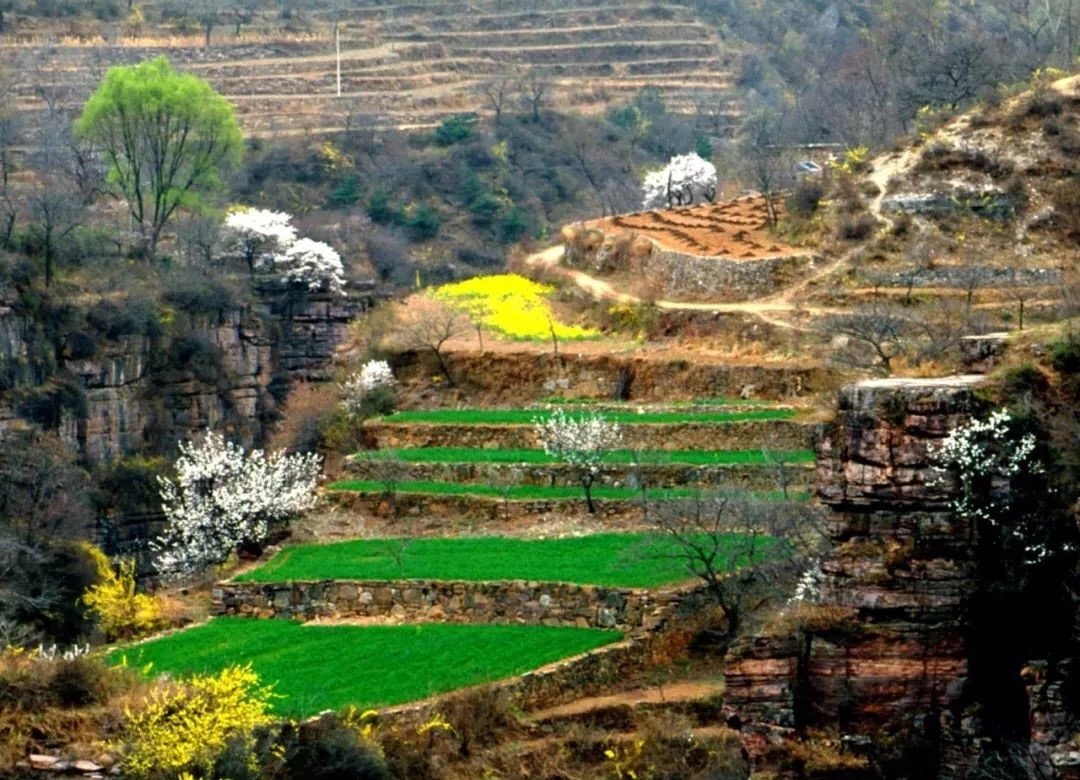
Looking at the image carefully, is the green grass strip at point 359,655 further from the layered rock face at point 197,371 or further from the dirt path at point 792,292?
the layered rock face at point 197,371

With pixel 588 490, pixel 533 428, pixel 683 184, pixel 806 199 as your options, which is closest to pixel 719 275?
pixel 806 199

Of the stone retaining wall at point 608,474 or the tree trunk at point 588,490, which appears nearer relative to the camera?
the stone retaining wall at point 608,474

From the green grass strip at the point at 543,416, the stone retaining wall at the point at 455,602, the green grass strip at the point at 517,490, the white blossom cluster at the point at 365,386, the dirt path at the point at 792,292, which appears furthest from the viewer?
the white blossom cluster at the point at 365,386

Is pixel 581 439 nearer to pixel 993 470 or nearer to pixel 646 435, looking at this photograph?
pixel 646 435

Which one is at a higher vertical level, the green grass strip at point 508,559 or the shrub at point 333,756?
the shrub at point 333,756

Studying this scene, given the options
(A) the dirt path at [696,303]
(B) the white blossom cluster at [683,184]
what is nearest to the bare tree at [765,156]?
(B) the white blossom cluster at [683,184]

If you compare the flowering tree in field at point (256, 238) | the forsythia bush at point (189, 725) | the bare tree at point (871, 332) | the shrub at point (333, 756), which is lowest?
the flowering tree in field at point (256, 238)

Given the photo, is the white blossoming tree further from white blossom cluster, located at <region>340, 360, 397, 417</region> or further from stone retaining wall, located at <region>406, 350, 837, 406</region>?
white blossom cluster, located at <region>340, 360, 397, 417</region>
